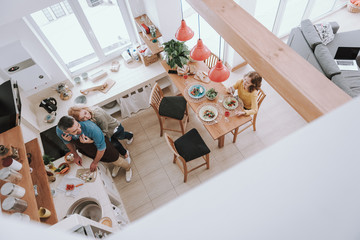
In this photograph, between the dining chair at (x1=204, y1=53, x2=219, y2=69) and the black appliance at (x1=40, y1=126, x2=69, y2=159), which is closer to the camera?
the black appliance at (x1=40, y1=126, x2=69, y2=159)

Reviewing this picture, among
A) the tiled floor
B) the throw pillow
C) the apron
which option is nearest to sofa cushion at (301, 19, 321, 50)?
the throw pillow

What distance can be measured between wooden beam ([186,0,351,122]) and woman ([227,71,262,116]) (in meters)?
1.82

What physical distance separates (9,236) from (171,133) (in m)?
4.10

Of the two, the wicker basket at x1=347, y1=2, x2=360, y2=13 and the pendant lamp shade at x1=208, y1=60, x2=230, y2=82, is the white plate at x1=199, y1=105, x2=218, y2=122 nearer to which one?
the pendant lamp shade at x1=208, y1=60, x2=230, y2=82

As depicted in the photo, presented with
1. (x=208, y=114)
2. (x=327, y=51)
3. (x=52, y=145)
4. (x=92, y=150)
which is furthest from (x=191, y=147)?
(x=327, y=51)

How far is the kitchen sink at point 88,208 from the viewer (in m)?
2.92

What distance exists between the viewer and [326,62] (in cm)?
400

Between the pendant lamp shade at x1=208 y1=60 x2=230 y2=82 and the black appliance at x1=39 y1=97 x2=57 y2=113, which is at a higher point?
the pendant lamp shade at x1=208 y1=60 x2=230 y2=82

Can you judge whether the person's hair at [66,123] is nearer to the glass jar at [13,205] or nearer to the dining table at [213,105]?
the glass jar at [13,205]

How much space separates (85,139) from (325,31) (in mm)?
5011

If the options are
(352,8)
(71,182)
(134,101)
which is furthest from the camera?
(352,8)

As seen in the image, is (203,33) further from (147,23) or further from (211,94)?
(211,94)

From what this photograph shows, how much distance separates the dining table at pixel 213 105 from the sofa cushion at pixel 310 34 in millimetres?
1989

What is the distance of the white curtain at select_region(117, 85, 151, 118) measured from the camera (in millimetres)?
4438
